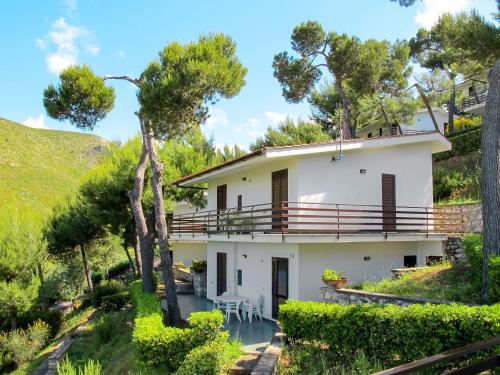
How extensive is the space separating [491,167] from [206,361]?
8659mm

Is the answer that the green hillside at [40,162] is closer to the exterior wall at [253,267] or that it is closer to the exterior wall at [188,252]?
the exterior wall at [188,252]

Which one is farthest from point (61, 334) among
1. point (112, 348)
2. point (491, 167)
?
point (491, 167)

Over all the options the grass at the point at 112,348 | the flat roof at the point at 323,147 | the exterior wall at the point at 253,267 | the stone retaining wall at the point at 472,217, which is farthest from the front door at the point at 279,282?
the stone retaining wall at the point at 472,217

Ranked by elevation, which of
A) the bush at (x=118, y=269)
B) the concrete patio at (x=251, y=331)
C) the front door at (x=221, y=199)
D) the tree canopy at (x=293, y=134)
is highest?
the tree canopy at (x=293, y=134)

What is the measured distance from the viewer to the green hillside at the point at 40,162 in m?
69.9

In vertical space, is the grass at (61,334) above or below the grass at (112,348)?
below

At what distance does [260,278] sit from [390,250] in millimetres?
5047

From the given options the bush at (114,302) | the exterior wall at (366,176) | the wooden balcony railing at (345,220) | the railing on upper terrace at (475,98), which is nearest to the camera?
the wooden balcony railing at (345,220)

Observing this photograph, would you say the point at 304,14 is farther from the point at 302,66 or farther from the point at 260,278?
the point at 260,278

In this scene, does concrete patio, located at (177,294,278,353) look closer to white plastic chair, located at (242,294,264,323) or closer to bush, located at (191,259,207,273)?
white plastic chair, located at (242,294,264,323)

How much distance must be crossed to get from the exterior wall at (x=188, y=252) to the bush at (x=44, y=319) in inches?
420

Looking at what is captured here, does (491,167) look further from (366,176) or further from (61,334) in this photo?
(61,334)

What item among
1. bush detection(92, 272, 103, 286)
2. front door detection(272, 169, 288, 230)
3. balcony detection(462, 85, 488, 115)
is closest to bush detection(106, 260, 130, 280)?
bush detection(92, 272, 103, 286)

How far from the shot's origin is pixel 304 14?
31.0 metres
